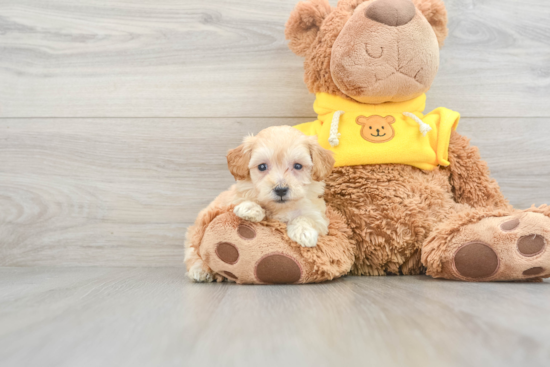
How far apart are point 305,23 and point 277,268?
639 millimetres

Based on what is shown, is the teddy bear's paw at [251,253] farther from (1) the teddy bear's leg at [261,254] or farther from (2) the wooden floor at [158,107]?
(2) the wooden floor at [158,107]

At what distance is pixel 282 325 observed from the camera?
0.56 metres

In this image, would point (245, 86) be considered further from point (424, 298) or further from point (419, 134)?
point (424, 298)

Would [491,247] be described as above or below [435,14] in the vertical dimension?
below

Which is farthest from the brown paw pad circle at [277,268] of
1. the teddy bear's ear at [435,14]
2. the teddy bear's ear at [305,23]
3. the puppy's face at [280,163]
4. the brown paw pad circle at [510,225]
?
the teddy bear's ear at [435,14]

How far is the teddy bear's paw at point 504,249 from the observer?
83 cm

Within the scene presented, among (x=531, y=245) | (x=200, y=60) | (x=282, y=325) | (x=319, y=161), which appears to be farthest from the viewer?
(x=200, y=60)

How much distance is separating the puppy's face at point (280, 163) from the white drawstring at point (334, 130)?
9 cm

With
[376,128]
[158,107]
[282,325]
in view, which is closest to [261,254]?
[282,325]

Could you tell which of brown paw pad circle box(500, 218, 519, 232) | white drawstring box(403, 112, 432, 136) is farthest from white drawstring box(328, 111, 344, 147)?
brown paw pad circle box(500, 218, 519, 232)

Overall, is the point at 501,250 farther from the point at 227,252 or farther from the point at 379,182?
the point at 227,252

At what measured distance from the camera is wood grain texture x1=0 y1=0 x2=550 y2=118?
132 cm

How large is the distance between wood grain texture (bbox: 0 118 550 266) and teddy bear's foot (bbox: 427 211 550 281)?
539 millimetres

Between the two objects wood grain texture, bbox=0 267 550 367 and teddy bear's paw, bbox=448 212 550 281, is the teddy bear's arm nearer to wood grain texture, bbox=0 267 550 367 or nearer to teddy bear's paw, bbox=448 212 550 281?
teddy bear's paw, bbox=448 212 550 281
